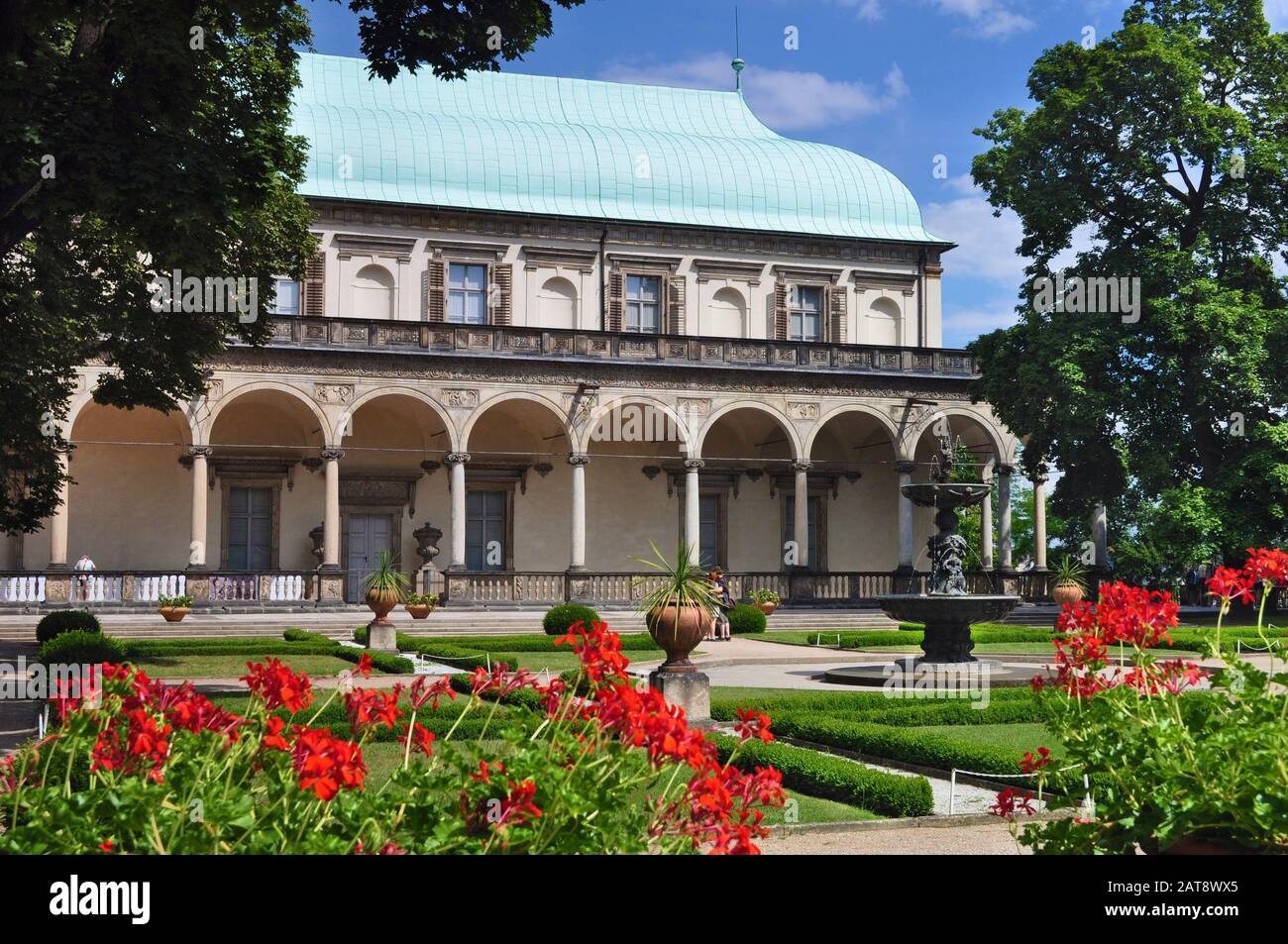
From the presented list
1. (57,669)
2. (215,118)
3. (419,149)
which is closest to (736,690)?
(57,669)

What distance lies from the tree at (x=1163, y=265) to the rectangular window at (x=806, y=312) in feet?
25.9

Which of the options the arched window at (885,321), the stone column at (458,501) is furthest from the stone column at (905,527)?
the stone column at (458,501)

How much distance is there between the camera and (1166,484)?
104 feet

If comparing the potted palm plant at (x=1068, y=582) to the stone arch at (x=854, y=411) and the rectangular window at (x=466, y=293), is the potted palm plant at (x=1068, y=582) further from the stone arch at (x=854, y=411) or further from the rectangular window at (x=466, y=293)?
the rectangular window at (x=466, y=293)

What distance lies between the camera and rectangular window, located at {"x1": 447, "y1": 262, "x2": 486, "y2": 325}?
125ft

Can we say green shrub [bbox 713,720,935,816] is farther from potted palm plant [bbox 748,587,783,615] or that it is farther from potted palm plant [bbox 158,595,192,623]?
potted palm plant [bbox 748,587,783,615]

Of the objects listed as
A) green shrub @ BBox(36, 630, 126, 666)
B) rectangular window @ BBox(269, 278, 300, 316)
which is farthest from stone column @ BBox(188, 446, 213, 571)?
green shrub @ BBox(36, 630, 126, 666)

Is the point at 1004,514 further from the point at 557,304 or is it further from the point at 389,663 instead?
the point at 389,663

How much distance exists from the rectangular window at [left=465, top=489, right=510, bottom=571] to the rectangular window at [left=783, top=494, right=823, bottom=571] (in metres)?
8.99

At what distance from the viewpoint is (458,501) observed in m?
34.7

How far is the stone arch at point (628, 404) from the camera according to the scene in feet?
117

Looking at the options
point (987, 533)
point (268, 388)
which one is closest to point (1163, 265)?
point (987, 533)

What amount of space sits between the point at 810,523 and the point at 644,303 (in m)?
8.92

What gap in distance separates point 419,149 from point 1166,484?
23.0 meters
